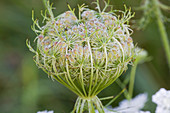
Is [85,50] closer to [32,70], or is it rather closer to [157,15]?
[157,15]

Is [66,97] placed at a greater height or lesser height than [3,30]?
lesser

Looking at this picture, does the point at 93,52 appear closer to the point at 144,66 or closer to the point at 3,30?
the point at 144,66

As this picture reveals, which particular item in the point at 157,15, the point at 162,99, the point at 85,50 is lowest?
the point at 162,99

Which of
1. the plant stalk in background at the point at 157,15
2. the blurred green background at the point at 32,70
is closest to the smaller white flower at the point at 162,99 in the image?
the plant stalk in background at the point at 157,15

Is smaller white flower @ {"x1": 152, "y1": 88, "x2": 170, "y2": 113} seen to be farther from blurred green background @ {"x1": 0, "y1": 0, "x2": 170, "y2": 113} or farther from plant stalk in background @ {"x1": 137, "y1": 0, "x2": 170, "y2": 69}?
blurred green background @ {"x1": 0, "y1": 0, "x2": 170, "y2": 113}

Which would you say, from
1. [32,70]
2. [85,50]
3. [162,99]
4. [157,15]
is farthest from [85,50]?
[32,70]

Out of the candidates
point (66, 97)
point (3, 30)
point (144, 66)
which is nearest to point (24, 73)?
point (66, 97)
